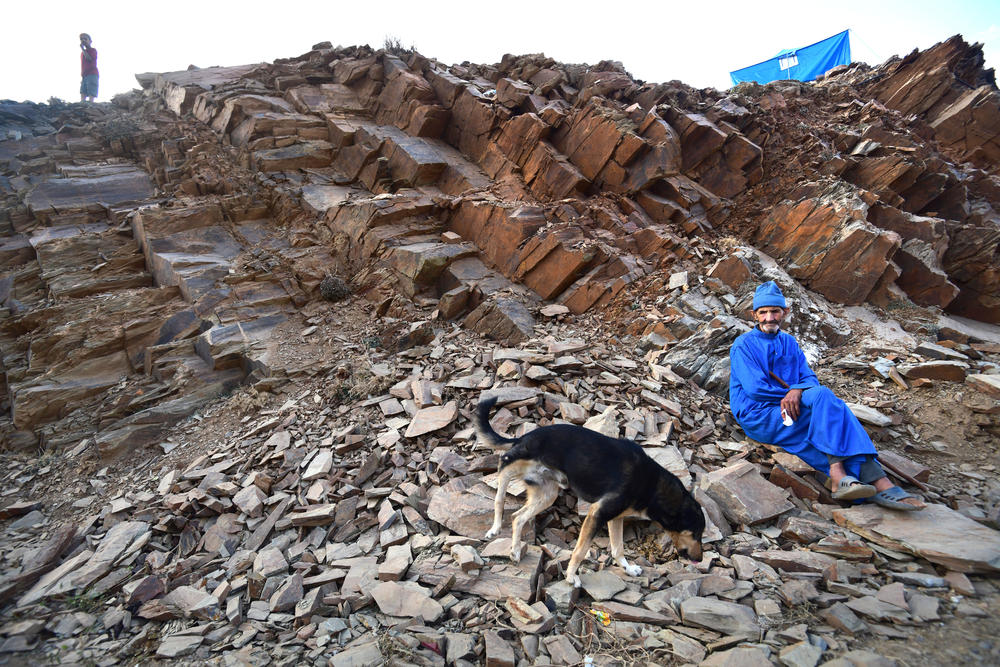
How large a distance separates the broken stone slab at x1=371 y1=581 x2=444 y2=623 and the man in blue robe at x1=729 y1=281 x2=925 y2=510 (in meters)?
4.16

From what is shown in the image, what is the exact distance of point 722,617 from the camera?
3232mm

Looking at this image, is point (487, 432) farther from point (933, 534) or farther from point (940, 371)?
point (940, 371)

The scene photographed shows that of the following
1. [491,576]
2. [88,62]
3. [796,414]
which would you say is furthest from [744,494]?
[88,62]

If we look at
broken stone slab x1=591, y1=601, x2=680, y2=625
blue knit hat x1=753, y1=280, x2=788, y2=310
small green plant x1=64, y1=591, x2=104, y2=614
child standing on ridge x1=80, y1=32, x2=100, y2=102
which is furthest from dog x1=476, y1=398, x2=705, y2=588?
child standing on ridge x1=80, y1=32, x2=100, y2=102

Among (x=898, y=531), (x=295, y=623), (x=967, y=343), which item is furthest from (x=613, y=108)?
(x=295, y=623)

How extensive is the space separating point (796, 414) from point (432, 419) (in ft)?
14.5

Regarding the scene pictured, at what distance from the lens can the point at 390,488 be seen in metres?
5.00

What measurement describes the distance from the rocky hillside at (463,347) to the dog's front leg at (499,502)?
0.23 m

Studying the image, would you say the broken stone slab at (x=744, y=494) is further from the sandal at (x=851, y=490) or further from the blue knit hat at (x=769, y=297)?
the blue knit hat at (x=769, y=297)

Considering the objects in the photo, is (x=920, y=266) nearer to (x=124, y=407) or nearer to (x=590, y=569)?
(x=590, y=569)

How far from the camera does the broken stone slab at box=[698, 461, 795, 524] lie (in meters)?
4.32

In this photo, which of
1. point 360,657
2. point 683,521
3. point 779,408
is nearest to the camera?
point 360,657

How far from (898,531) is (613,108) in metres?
10.2

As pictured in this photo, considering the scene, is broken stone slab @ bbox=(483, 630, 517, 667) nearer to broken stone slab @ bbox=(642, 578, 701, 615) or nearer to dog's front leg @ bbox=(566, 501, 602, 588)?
dog's front leg @ bbox=(566, 501, 602, 588)
